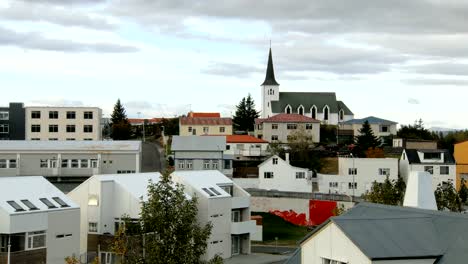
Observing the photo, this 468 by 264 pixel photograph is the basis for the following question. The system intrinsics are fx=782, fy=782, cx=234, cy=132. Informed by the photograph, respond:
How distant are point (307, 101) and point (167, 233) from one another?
117729 millimetres

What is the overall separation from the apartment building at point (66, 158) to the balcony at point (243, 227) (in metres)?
23.0

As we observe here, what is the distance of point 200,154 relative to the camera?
85.9 meters

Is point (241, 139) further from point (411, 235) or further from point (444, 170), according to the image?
point (411, 235)

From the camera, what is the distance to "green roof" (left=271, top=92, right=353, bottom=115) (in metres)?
142

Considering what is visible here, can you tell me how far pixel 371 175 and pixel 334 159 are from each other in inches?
662

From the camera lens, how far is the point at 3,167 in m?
75.9

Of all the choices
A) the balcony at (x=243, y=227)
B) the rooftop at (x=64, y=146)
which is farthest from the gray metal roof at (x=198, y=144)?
the balcony at (x=243, y=227)

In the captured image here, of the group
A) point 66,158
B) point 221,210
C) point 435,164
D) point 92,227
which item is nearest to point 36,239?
point 92,227


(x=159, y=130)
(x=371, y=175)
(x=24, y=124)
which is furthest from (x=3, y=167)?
(x=159, y=130)

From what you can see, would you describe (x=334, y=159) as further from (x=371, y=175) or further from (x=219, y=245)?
(x=219, y=245)

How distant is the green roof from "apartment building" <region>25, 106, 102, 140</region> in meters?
52.4

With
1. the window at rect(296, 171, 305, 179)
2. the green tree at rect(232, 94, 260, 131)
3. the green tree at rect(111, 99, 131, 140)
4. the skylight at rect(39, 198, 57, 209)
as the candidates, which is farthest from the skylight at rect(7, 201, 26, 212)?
the green tree at rect(232, 94, 260, 131)

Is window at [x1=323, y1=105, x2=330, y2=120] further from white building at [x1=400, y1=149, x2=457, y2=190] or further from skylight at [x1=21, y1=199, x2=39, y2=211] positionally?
skylight at [x1=21, y1=199, x2=39, y2=211]

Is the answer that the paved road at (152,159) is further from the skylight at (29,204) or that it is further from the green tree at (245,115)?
the skylight at (29,204)
